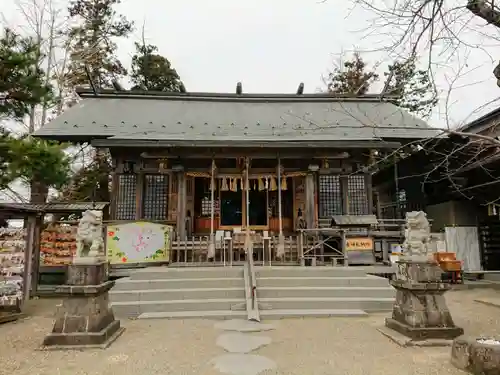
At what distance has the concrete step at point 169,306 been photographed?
24.8ft

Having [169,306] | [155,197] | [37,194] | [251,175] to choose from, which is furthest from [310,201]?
[37,194]

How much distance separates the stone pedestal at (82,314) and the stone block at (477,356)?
4.96 meters

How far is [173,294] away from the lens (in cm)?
805

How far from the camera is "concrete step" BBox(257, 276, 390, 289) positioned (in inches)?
335

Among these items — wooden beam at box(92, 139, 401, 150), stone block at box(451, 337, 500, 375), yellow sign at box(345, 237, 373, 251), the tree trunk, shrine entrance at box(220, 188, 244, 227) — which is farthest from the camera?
the tree trunk

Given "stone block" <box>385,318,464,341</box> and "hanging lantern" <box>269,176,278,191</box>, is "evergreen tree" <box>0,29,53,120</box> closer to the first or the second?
"hanging lantern" <box>269,176,278,191</box>

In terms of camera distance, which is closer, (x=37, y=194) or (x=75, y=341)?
(x=75, y=341)

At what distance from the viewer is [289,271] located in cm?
902

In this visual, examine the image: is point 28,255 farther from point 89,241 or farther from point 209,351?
point 209,351

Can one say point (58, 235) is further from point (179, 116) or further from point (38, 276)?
point (179, 116)

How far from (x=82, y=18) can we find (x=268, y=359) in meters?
22.9

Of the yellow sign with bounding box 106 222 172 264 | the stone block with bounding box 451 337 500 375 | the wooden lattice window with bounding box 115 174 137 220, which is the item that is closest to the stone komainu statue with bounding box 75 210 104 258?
the yellow sign with bounding box 106 222 172 264

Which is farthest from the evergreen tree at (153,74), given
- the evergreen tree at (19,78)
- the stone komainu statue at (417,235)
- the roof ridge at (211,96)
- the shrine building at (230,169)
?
the stone komainu statue at (417,235)

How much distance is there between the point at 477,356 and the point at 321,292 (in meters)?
4.16
